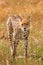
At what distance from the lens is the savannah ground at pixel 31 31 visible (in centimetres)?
691

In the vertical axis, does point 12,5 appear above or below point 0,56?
above

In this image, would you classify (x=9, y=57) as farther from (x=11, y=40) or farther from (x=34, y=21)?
(x=34, y=21)

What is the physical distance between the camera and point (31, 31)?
8.85 meters

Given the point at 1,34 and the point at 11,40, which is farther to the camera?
the point at 1,34

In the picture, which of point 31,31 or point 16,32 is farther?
point 31,31

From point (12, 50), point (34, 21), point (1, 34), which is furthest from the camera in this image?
point (34, 21)

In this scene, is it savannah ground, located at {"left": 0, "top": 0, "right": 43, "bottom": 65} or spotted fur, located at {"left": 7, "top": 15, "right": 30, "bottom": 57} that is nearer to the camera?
savannah ground, located at {"left": 0, "top": 0, "right": 43, "bottom": 65}

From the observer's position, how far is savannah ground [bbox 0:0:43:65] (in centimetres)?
691

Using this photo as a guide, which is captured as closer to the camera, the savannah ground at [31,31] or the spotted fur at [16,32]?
the savannah ground at [31,31]

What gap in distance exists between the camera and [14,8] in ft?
40.5

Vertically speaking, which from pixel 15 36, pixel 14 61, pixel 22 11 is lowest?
pixel 14 61

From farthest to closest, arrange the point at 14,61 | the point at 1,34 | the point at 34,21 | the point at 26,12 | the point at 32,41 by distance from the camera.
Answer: the point at 26,12
the point at 34,21
the point at 1,34
the point at 32,41
the point at 14,61

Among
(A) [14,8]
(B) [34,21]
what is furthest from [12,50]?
(A) [14,8]

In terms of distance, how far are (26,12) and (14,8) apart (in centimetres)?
104
